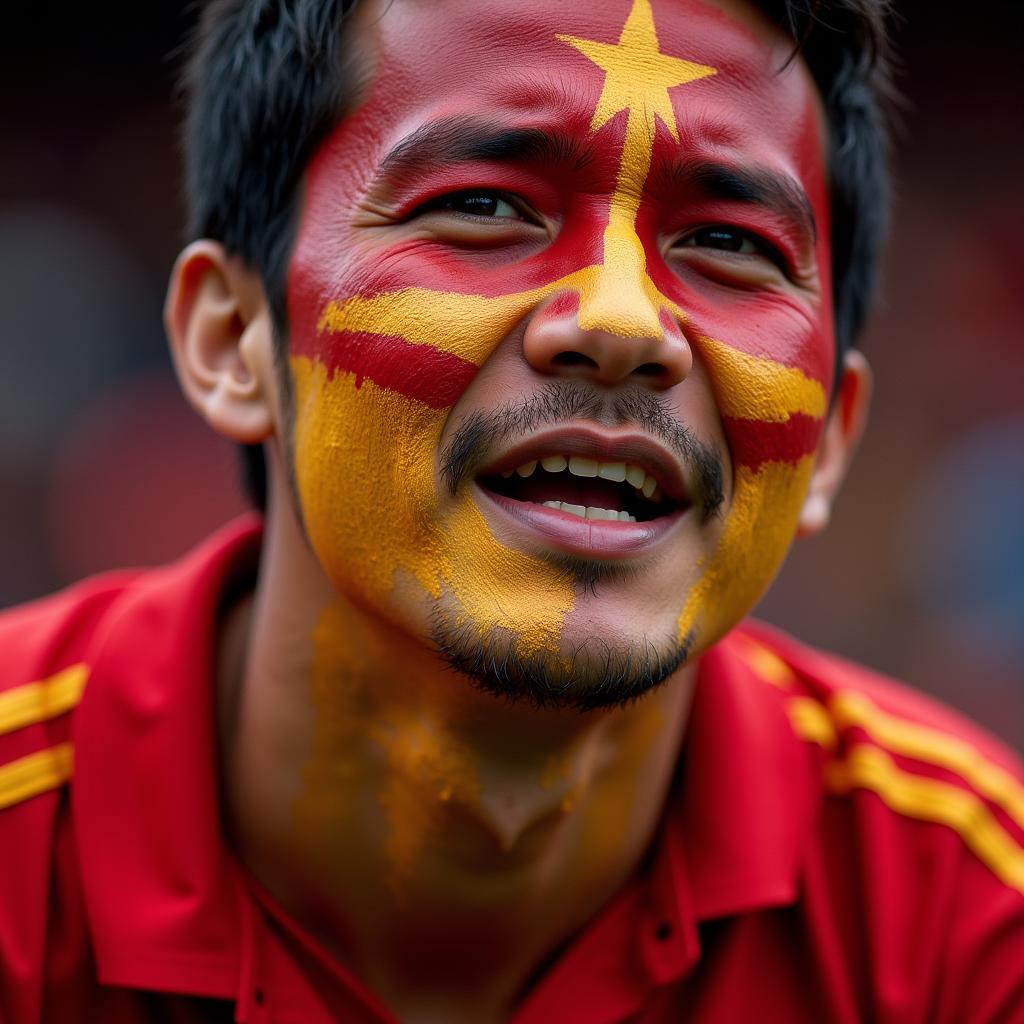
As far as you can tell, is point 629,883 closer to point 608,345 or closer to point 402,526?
point 402,526

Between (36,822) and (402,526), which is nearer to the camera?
(402,526)

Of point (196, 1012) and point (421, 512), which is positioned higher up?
point (421, 512)

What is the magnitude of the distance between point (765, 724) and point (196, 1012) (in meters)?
1.22

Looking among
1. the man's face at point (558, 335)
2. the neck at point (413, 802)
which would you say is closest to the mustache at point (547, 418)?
the man's face at point (558, 335)

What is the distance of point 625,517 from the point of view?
2029 mm

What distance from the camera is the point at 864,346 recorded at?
28.5 ft

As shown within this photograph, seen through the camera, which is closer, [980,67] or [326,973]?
[326,973]

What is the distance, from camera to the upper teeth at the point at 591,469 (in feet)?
6.43

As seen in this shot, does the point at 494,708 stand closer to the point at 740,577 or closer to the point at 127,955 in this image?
the point at 740,577

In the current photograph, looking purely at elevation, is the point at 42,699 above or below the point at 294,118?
below

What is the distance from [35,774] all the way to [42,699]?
0.15 m

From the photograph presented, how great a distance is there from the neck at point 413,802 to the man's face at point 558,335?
0.24m

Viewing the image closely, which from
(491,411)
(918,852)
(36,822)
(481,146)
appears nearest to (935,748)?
(918,852)

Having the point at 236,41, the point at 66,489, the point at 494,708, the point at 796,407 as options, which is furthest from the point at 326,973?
the point at 66,489
